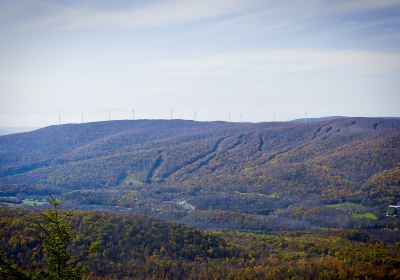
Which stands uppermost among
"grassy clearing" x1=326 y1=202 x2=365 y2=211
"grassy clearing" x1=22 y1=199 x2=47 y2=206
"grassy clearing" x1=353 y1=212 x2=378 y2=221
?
"grassy clearing" x1=22 y1=199 x2=47 y2=206

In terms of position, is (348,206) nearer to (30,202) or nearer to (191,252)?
(191,252)

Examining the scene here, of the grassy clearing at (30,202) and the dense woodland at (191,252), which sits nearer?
the dense woodland at (191,252)

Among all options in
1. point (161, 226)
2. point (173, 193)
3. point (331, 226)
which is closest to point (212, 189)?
point (173, 193)

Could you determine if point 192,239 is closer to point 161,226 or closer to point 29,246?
point 161,226

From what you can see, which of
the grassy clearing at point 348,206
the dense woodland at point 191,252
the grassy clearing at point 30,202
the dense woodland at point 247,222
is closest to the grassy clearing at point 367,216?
the dense woodland at point 247,222

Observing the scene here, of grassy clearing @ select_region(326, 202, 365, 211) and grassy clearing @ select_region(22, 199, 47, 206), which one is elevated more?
grassy clearing @ select_region(22, 199, 47, 206)

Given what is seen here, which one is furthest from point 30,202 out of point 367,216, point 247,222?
point 367,216

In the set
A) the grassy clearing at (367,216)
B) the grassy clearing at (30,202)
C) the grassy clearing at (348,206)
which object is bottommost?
the grassy clearing at (367,216)

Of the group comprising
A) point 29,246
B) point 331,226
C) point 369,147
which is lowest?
point 331,226

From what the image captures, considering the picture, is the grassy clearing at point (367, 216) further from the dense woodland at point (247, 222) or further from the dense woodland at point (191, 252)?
the dense woodland at point (191, 252)

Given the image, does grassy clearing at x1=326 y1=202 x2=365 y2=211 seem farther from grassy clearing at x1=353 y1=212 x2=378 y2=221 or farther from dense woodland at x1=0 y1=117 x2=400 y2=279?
grassy clearing at x1=353 y1=212 x2=378 y2=221

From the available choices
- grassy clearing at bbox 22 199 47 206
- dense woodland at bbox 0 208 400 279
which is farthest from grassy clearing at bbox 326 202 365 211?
grassy clearing at bbox 22 199 47 206
